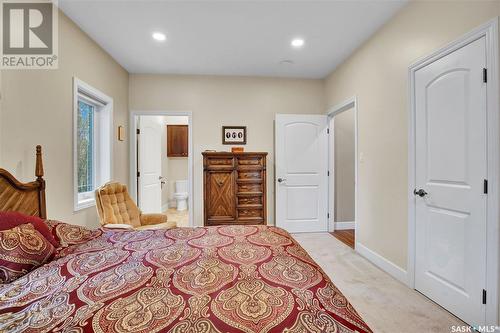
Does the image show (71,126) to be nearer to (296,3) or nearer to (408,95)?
(296,3)

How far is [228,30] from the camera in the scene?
264 centimetres

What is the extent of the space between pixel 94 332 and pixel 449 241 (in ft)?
7.87

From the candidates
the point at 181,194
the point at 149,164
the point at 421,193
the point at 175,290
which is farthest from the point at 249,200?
the point at 181,194

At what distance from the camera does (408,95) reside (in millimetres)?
2264

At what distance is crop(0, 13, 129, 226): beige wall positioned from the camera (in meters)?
1.79

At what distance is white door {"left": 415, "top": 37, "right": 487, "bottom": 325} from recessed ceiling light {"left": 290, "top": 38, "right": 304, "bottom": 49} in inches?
53.8

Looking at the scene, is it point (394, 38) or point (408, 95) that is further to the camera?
point (394, 38)

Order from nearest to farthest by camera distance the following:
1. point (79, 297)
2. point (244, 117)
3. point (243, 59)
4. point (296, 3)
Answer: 1. point (79, 297)
2. point (296, 3)
3. point (243, 59)
4. point (244, 117)

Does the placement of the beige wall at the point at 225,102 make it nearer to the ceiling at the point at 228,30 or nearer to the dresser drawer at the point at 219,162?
the ceiling at the point at 228,30

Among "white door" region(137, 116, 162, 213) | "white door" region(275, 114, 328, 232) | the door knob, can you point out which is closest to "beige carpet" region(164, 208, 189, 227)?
"white door" region(137, 116, 162, 213)

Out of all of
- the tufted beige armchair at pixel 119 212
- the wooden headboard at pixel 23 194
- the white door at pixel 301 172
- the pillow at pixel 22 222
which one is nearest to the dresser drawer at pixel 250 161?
the white door at pixel 301 172

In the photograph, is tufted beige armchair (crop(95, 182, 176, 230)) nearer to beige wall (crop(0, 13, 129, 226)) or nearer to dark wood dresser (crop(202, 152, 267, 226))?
beige wall (crop(0, 13, 129, 226))

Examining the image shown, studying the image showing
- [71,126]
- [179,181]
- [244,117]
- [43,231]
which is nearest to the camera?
[43,231]

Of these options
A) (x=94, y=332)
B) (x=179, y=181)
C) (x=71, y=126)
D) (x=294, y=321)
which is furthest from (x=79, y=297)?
(x=179, y=181)
